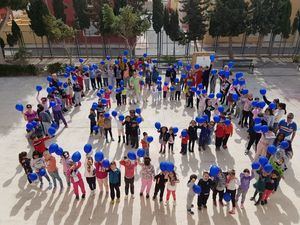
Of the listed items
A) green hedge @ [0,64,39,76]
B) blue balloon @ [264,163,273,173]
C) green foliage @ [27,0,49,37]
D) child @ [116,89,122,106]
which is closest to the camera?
blue balloon @ [264,163,273,173]

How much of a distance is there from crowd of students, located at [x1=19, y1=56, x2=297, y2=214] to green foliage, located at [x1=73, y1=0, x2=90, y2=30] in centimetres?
739

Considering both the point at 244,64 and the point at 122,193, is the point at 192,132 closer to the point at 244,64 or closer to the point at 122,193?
the point at 122,193

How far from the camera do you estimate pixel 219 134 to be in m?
8.61

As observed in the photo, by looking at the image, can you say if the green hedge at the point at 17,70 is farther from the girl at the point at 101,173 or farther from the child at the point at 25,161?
the girl at the point at 101,173

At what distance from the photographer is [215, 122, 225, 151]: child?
27.6ft

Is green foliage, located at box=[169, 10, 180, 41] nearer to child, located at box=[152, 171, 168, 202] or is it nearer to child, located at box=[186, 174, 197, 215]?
child, located at box=[152, 171, 168, 202]

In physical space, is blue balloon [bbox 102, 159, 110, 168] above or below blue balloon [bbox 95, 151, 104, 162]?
below

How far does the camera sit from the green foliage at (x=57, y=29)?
53.9ft

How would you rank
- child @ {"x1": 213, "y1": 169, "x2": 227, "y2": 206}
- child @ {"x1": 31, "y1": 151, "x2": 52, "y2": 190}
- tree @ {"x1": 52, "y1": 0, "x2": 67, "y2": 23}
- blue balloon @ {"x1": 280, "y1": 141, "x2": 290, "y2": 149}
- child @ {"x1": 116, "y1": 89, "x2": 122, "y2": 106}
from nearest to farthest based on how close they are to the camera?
child @ {"x1": 213, "y1": 169, "x2": 227, "y2": 206} < child @ {"x1": 31, "y1": 151, "x2": 52, "y2": 190} < blue balloon @ {"x1": 280, "y1": 141, "x2": 290, "y2": 149} < child @ {"x1": 116, "y1": 89, "x2": 122, "y2": 106} < tree @ {"x1": 52, "y1": 0, "x2": 67, "y2": 23}

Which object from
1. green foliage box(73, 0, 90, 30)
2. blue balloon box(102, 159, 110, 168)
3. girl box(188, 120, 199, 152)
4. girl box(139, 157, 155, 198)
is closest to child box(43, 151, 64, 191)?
blue balloon box(102, 159, 110, 168)

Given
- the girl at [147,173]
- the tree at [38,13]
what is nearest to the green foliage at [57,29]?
the tree at [38,13]

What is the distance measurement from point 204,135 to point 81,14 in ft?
45.5

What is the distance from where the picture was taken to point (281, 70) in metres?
16.7

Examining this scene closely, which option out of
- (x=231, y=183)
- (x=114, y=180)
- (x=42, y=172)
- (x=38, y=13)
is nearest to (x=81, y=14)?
(x=38, y=13)
